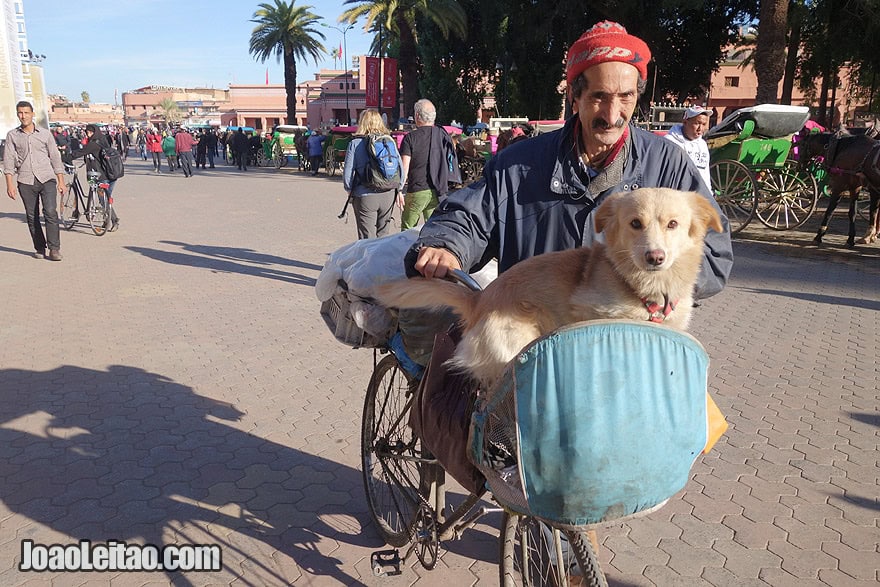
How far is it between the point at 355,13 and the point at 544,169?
1349 inches

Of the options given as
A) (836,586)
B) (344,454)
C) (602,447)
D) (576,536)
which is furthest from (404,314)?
(836,586)

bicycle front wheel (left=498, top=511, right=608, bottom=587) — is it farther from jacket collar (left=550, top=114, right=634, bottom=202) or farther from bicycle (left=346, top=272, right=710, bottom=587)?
jacket collar (left=550, top=114, right=634, bottom=202)

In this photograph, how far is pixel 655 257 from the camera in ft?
5.74

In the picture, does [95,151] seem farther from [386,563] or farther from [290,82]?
[290,82]

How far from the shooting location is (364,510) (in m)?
3.57

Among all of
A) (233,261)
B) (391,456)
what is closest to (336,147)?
(233,261)

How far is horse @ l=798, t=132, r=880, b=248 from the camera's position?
33.0 feet

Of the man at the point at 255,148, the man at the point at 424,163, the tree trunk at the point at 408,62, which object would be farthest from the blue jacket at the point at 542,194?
the man at the point at 255,148

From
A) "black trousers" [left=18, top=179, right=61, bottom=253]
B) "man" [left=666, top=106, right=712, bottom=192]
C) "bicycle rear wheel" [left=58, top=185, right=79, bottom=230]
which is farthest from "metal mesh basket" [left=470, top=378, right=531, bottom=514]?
"bicycle rear wheel" [left=58, top=185, right=79, bottom=230]

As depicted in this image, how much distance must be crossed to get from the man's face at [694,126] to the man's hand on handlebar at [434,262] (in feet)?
22.1

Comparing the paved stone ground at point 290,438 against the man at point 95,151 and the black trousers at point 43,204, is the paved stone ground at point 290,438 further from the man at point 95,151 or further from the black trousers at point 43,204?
the man at point 95,151

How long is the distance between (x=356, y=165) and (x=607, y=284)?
19.5 ft

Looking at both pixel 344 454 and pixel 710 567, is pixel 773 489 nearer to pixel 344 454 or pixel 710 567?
pixel 710 567

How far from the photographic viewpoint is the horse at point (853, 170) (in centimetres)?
1006
